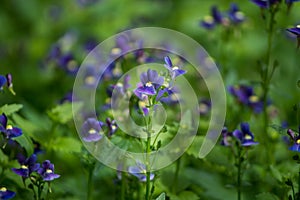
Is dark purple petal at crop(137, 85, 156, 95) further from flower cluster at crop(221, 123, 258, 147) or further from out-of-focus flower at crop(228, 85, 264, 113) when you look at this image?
out-of-focus flower at crop(228, 85, 264, 113)

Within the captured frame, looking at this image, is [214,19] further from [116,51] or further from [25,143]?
[25,143]

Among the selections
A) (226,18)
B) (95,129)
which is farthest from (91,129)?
(226,18)

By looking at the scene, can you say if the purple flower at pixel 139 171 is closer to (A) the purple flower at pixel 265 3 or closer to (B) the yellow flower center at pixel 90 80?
(A) the purple flower at pixel 265 3

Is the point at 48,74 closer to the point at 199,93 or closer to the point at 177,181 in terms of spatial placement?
the point at 199,93

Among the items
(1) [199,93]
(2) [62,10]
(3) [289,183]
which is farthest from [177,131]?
(2) [62,10]

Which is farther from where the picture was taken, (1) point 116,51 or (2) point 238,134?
(1) point 116,51

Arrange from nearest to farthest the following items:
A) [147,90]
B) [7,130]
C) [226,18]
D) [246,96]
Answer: [147,90], [7,130], [246,96], [226,18]
